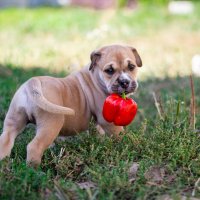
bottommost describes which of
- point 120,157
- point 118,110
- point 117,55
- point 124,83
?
point 120,157

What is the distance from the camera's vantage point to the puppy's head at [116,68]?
486cm

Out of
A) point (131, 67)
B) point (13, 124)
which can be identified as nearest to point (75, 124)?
point (13, 124)

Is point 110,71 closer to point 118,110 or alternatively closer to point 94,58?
point 94,58

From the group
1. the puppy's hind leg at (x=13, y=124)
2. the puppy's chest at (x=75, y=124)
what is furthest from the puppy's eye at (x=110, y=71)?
the puppy's hind leg at (x=13, y=124)

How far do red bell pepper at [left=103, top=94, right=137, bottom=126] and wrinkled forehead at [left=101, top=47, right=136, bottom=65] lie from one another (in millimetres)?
418

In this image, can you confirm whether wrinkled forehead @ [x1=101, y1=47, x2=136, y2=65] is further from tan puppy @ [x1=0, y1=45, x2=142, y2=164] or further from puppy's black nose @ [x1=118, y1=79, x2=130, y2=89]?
puppy's black nose @ [x1=118, y1=79, x2=130, y2=89]

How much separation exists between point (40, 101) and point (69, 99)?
1.85 feet

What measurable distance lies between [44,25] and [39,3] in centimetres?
920

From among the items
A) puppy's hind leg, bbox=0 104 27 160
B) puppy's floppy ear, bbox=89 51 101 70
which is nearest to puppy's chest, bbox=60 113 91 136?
puppy's hind leg, bbox=0 104 27 160

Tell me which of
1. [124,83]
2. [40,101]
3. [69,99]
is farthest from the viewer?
[69,99]

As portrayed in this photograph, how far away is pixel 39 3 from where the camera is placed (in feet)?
78.8

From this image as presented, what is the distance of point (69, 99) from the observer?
493 cm

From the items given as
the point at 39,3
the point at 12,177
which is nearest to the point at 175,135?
the point at 12,177

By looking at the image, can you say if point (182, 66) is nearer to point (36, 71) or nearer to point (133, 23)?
point (36, 71)
